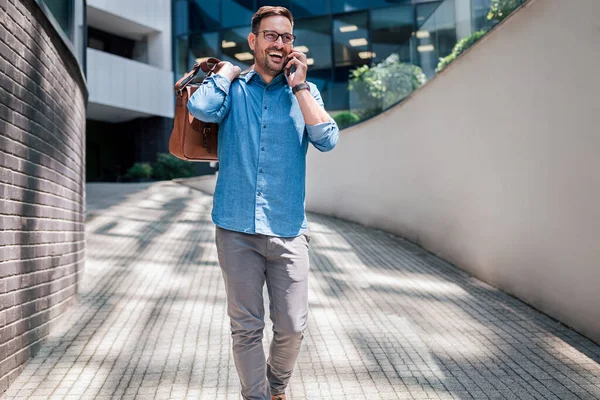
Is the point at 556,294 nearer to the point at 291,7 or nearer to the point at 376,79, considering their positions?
the point at 376,79

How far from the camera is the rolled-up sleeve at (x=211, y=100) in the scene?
7.41 ft

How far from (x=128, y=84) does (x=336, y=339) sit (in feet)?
56.8

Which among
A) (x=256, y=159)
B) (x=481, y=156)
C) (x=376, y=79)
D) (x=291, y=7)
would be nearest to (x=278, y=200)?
(x=256, y=159)

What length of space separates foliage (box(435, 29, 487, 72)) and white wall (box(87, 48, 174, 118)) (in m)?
14.0

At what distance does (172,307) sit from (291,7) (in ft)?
50.4

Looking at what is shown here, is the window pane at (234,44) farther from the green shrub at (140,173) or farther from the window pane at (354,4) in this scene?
the green shrub at (140,173)

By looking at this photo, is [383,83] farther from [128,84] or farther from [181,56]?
[181,56]

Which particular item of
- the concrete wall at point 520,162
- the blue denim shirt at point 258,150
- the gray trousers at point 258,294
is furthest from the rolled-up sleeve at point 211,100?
the concrete wall at point 520,162

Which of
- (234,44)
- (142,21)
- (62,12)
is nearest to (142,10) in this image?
(142,21)

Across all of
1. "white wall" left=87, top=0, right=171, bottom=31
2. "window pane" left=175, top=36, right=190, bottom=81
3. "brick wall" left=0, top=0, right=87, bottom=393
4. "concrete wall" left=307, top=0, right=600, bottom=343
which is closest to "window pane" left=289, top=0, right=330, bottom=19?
"window pane" left=175, top=36, right=190, bottom=81

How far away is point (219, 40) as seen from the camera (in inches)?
754

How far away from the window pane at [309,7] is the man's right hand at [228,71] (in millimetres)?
16104

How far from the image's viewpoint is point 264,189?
2.33m

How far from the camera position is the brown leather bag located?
2424 mm
